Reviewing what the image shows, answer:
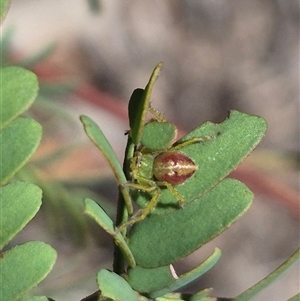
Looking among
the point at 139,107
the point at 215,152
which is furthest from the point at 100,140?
the point at 215,152

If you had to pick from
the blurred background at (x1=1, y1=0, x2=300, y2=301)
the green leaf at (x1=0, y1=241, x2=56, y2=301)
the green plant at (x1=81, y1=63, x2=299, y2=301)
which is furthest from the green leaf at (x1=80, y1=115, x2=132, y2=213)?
the blurred background at (x1=1, y1=0, x2=300, y2=301)

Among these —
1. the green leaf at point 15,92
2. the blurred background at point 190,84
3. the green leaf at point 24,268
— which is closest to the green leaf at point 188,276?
the green leaf at point 24,268

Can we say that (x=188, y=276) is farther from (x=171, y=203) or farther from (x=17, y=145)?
(x=17, y=145)

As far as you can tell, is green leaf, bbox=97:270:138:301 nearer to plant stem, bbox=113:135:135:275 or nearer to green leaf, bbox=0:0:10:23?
plant stem, bbox=113:135:135:275

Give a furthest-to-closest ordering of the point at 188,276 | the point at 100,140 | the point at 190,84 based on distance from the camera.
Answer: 1. the point at 190,84
2. the point at 188,276
3. the point at 100,140

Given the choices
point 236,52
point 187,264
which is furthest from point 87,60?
point 187,264

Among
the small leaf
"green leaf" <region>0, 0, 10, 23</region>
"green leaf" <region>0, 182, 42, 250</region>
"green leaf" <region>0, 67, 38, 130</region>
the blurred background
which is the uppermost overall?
"green leaf" <region>0, 0, 10, 23</region>

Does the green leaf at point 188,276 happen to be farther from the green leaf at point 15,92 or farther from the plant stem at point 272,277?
the green leaf at point 15,92
